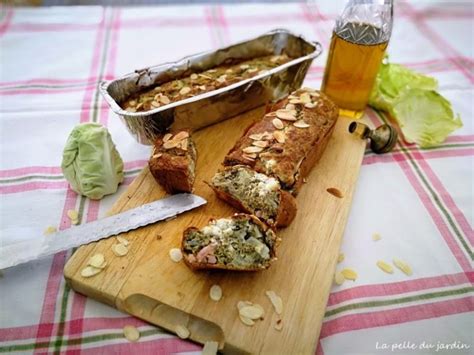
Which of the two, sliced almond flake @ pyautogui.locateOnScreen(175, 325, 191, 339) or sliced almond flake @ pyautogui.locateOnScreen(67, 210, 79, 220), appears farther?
sliced almond flake @ pyautogui.locateOnScreen(67, 210, 79, 220)

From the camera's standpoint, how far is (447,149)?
2.51 meters

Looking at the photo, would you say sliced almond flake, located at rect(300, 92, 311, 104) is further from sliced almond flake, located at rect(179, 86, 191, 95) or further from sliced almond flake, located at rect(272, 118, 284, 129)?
sliced almond flake, located at rect(179, 86, 191, 95)

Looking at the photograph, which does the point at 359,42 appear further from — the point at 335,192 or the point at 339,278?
the point at 339,278

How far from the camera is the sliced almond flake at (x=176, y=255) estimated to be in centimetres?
176

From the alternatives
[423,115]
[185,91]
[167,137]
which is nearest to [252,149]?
[167,137]

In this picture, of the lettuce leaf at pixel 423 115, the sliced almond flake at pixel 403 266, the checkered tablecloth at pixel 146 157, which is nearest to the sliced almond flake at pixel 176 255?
the checkered tablecloth at pixel 146 157

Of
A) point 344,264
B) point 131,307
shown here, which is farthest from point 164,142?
point 344,264

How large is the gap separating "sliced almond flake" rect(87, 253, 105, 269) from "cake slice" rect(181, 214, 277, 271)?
1.08 feet

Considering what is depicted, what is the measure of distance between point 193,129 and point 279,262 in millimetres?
924

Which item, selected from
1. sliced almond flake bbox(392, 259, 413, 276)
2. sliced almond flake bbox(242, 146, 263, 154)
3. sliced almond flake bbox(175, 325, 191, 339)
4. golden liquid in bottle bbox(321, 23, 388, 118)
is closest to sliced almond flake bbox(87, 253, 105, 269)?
sliced almond flake bbox(175, 325, 191, 339)

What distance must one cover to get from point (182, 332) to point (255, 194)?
0.64 meters

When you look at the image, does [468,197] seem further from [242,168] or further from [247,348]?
[247,348]

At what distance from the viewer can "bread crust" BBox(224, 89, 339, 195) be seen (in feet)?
6.37

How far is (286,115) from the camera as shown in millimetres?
2166
